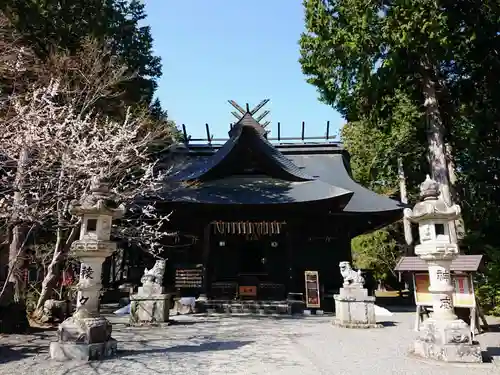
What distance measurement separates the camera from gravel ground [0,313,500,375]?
5.52 meters

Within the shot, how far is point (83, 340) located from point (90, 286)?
36.6 inches

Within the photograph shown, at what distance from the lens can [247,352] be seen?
6.73m

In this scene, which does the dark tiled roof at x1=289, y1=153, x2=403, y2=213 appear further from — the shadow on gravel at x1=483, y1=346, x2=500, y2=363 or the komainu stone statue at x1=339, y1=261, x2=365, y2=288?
the shadow on gravel at x1=483, y1=346, x2=500, y2=363

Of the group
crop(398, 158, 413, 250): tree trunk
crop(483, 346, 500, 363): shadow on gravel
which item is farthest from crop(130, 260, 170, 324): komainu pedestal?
crop(398, 158, 413, 250): tree trunk

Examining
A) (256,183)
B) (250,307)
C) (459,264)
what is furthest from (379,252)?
(459,264)

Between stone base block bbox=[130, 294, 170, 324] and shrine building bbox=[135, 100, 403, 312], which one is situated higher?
shrine building bbox=[135, 100, 403, 312]

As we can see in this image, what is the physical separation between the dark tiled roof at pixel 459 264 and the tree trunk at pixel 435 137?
4239 millimetres

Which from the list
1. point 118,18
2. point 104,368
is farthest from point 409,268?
point 118,18

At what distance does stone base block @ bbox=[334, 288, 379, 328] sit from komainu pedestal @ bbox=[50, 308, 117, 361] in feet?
19.8

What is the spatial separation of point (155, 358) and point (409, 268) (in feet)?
19.5

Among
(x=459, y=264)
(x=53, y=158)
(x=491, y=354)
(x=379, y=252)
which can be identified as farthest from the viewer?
(x=379, y=252)

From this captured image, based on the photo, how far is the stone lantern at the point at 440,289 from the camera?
5.81m

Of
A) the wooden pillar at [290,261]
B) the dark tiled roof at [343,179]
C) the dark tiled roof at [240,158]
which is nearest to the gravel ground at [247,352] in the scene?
the wooden pillar at [290,261]

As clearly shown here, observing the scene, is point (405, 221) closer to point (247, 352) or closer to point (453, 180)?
point (453, 180)
